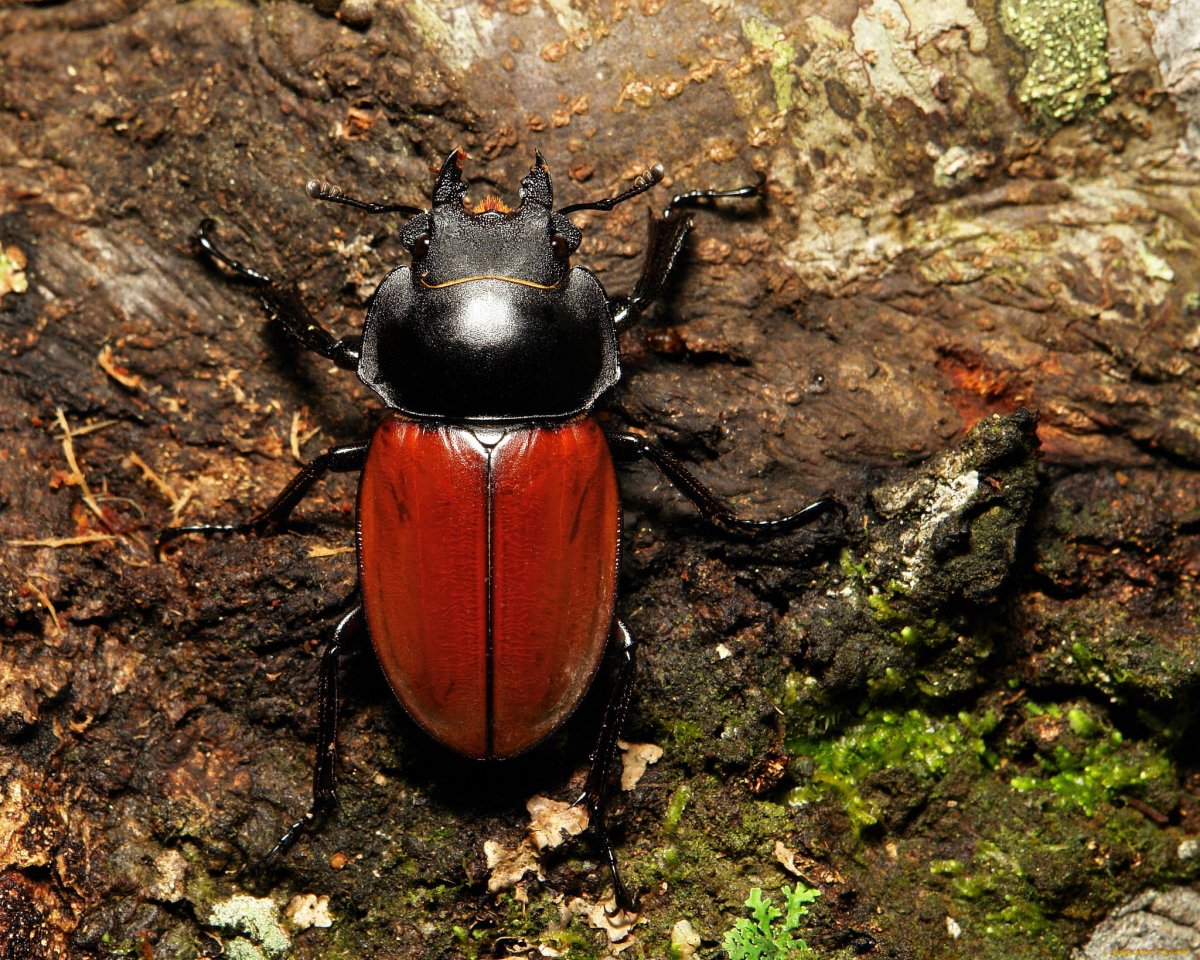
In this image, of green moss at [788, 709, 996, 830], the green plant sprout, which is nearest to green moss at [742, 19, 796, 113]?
green moss at [788, 709, 996, 830]

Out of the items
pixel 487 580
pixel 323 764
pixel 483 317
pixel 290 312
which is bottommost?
pixel 323 764

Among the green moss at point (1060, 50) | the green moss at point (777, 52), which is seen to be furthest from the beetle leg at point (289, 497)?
the green moss at point (1060, 50)

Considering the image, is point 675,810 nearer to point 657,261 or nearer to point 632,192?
point 657,261

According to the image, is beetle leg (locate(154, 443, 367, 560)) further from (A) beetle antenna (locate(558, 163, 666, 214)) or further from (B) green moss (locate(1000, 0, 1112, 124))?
(B) green moss (locate(1000, 0, 1112, 124))

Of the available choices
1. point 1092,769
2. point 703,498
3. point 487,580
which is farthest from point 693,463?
point 1092,769

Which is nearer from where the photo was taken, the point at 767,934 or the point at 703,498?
the point at 767,934

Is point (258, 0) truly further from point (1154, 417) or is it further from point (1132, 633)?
point (1132, 633)
